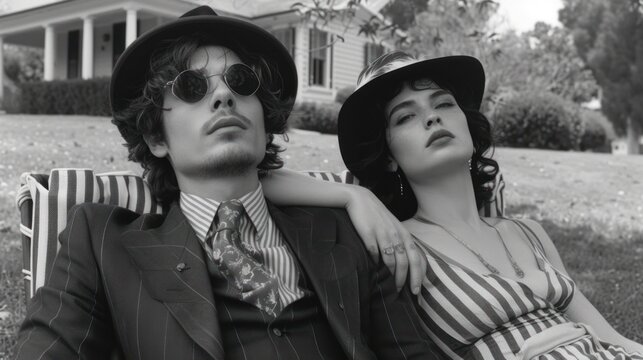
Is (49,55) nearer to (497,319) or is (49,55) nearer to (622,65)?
(497,319)

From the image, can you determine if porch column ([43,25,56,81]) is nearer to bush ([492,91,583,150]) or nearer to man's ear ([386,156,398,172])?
bush ([492,91,583,150])

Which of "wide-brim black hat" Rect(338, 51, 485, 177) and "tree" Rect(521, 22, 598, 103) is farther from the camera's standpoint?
"tree" Rect(521, 22, 598, 103)

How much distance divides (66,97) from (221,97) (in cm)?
1700

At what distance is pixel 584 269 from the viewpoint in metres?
5.74

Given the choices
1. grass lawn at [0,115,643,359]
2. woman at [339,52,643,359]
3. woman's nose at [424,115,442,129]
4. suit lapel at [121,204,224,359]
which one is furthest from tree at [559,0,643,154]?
suit lapel at [121,204,224,359]

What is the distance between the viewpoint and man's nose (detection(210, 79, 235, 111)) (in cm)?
238

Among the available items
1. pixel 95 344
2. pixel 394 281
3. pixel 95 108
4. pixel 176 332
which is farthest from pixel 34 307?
pixel 95 108

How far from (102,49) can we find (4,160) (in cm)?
1459

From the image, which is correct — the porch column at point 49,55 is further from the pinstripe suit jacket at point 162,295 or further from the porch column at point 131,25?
the pinstripe suit jacket at point 162,295

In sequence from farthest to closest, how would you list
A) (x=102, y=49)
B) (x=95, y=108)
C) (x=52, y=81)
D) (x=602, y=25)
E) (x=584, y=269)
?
1. (x=602, y=25)
2. (x=102, y=49)
3. (x=52, y=81)
4. (x=95, y=108)
5. (x=584, y=269)

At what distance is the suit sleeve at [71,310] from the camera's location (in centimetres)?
199

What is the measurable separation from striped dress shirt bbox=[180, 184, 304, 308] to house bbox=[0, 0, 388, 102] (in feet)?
54.1

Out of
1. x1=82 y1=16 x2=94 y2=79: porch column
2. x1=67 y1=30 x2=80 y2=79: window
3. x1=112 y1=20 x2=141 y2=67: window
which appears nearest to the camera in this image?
x1=82 y1=16 x2=94 y2=79: porch column

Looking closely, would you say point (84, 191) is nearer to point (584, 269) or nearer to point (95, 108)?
point (584, 269)
